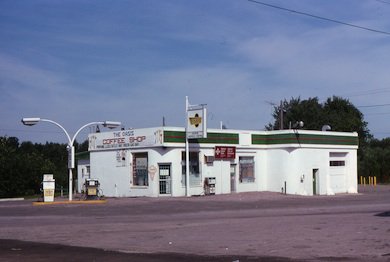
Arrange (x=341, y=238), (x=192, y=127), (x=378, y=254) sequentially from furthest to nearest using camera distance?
(x=192, y=127) < (x=341, y=238) < (x=378, y=254)

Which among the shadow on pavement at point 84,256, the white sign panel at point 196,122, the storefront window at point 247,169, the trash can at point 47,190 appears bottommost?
the shadow on pavement at point 84,256

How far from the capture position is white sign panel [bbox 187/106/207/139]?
43.9m

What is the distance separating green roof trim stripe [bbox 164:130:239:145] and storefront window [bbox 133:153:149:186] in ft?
8.17

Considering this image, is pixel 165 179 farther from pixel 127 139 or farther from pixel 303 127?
pixel 303 127

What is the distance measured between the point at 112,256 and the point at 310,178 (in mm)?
38395

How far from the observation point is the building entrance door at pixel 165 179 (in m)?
44.5

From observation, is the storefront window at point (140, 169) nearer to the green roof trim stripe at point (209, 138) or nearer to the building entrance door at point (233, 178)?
the green roof trim stripe at point (209, 138)

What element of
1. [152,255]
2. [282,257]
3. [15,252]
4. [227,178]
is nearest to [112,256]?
[152,255]

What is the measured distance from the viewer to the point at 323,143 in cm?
5159

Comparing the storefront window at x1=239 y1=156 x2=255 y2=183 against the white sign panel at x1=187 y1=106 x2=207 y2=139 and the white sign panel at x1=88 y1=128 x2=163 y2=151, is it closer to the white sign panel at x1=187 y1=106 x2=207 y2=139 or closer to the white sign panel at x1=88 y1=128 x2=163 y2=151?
the white sign panel at x1=187 y1=106 x2=207 y2=139

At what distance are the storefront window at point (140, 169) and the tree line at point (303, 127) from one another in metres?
20.1

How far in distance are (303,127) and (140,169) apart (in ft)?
162

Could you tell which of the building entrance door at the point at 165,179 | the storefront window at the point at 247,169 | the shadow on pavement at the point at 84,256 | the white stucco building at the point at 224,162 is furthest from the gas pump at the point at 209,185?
the shadow on pavement at the point at 84,256

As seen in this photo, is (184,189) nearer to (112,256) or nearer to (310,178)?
(310,178)
